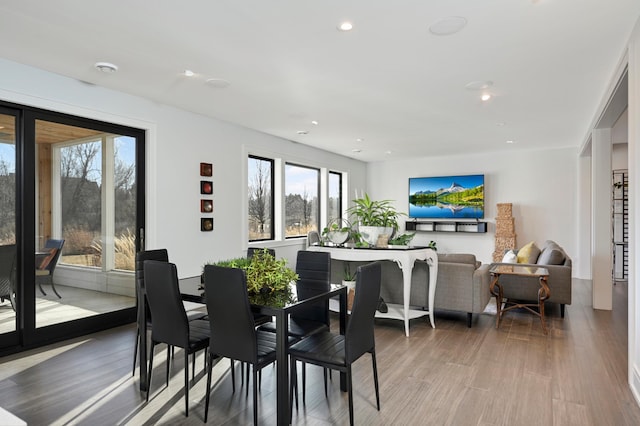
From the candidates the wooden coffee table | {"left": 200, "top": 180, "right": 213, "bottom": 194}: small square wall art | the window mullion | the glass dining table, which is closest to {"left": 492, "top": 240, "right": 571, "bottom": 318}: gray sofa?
the wooden coffee table

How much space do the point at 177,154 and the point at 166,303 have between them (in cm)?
295

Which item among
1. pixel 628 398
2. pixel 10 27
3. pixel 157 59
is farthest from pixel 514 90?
pixel 10 27

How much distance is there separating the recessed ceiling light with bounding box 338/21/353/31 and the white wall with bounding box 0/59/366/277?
278cm

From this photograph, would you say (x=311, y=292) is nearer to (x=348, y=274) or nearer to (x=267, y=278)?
(x=267, y=278)

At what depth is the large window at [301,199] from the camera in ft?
24.5

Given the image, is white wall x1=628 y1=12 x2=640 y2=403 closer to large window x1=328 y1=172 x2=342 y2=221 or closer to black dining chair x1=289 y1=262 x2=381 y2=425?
black dining chair x1=289 y1=262 x2=381 y2=425

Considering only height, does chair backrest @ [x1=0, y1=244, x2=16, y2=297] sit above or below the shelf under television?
below

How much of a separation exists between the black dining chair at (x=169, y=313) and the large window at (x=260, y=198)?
3.86m

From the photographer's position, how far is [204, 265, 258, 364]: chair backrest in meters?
2.21

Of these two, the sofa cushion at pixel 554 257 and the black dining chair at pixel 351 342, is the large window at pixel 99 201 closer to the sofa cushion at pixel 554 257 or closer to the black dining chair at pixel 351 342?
the black dining chair at pixel 351 342

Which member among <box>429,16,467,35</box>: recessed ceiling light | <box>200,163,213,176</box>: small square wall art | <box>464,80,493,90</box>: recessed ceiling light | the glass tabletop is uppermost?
<box>429,16,467,35</box>: recessed ceiling light

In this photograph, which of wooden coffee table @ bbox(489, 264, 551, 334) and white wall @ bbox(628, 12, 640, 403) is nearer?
white wall @ bbox(628, 12, 640, 403)

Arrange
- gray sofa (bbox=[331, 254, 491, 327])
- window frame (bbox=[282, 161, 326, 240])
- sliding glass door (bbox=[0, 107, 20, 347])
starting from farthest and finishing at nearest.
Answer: window frame (bbox=[282, 161, 326, 240])
gray sofa (bbox=[331, 254, 491, 327])
sliding glass door (bbox=[0, 107, 20, 347])

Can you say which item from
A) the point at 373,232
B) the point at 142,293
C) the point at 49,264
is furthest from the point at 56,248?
the point at 373,232
